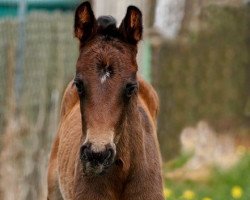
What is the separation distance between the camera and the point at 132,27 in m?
→ 7.66

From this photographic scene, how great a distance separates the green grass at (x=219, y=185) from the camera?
439 inches

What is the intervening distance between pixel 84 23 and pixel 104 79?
542 millimetres

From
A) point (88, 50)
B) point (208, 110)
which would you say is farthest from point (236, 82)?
point (88, 50)

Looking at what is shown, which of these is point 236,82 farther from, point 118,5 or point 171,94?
point 118,5

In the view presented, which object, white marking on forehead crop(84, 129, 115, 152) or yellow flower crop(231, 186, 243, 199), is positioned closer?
white marking on forehead crop(84, 129, 115, 152)

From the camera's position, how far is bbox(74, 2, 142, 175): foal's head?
7.17 metres

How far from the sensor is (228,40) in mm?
14203

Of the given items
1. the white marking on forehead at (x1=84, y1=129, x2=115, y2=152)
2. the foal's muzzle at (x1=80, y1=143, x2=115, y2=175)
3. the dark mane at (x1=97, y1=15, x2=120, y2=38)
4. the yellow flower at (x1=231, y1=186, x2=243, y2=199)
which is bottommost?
the yellow flower at (x1=231, y1=186, x2=243, y2=199)

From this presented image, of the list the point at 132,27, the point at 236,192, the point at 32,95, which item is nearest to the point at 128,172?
the point at 132,27

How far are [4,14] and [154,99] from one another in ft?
11.6

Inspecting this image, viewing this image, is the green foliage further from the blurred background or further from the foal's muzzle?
the foal's muzzle

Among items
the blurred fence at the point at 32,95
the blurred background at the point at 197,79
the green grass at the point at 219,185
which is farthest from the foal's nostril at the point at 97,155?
the blurred background at the point at 197,79

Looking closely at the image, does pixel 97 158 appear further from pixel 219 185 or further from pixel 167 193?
pixel 219 185

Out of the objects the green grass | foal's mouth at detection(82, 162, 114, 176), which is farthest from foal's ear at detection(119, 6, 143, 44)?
the green grass
